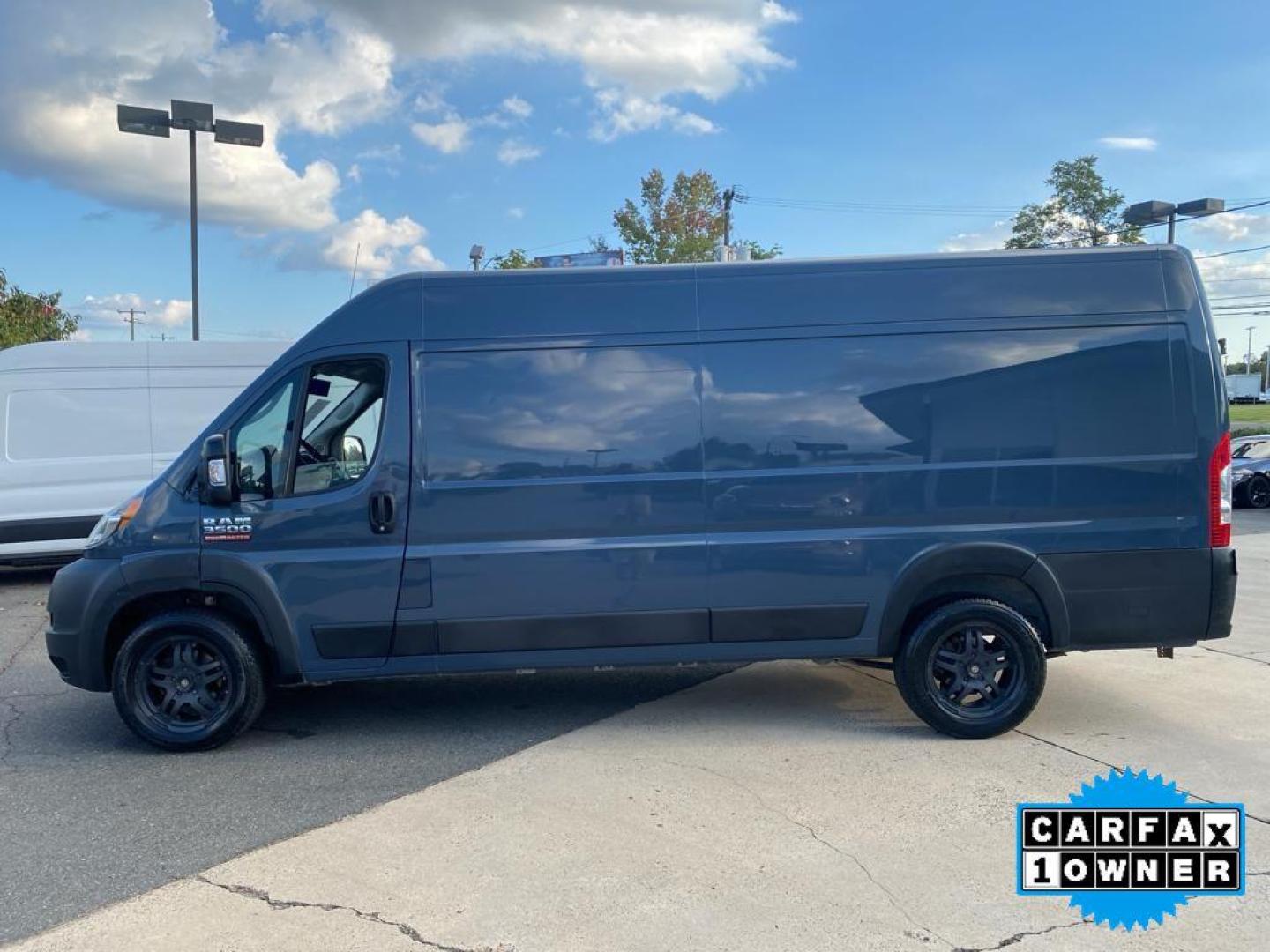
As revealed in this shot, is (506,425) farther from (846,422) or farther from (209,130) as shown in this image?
(209,130)

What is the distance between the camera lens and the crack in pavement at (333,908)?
3.32 meters

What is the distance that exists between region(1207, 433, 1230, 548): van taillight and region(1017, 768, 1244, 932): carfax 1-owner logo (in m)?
1.45

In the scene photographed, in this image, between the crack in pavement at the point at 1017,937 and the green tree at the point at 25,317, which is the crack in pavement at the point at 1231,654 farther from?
the green tree at the point at 25,317

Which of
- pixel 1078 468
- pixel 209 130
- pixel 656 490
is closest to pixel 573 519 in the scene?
pixel 656 490

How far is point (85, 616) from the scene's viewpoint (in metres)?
5.26

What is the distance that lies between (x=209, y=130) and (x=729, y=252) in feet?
32.6

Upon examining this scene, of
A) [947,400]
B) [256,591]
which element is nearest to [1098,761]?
[947,400]

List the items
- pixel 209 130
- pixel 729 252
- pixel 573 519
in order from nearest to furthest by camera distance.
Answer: pixel 573 519 → pixel 729 252 → pixel 209 130

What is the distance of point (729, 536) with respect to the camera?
17.3 feet

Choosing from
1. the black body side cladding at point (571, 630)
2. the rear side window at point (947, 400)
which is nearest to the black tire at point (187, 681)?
the black body side cladding at point (571, 630)

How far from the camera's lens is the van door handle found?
5207 mm

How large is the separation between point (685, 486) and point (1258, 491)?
18.1 metres

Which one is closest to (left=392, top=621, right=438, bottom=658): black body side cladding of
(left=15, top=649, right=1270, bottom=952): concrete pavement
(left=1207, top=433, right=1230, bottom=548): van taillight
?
(left=15, top=649, right=1270, bottom=952): concrete pavement

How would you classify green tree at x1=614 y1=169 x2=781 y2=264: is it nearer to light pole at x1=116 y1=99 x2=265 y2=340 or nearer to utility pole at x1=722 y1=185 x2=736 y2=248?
utility pole at x1=722 y1=185 x2=736 y2=248
